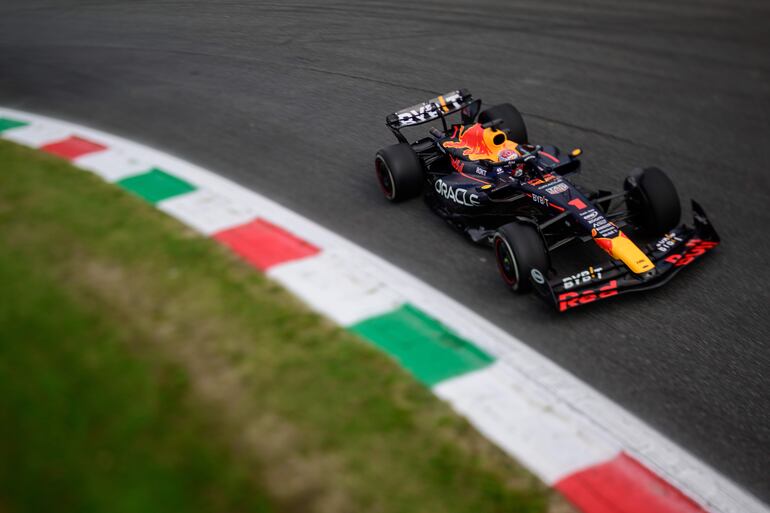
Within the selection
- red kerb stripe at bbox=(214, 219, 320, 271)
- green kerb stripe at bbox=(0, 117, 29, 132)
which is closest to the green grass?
red kerb stripe at bbox=(214, 219, 320, 271)

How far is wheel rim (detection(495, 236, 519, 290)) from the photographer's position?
508 cm

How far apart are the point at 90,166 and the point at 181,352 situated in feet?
12.5

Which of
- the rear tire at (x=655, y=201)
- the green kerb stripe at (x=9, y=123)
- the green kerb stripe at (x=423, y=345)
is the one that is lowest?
the green kerb stripe at (x=9, y=123)

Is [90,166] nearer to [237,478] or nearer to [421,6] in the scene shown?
[237,478]

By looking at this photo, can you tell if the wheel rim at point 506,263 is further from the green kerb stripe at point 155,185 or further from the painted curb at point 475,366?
the green kerb stripe at point 155,185

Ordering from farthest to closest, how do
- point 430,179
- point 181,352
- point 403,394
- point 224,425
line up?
point 430,179 → point 181,352 → point 403,394 → point 224,425

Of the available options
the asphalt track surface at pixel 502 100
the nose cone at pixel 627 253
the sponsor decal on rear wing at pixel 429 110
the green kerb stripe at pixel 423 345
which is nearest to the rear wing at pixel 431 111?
the sponsor decal on rear wing at pixel 429 110

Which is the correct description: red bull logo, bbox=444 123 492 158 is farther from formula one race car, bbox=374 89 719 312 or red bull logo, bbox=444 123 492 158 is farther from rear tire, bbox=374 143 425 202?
rear tire, bbox=374 143 425 202

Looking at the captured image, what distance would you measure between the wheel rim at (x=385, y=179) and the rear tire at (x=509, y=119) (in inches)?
47.2

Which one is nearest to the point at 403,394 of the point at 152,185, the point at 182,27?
the point at 152,185

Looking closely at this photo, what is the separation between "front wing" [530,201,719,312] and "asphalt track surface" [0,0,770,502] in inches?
6.2

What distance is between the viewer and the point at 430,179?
651cm

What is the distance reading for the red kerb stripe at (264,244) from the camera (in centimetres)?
543

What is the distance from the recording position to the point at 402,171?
6.36m
